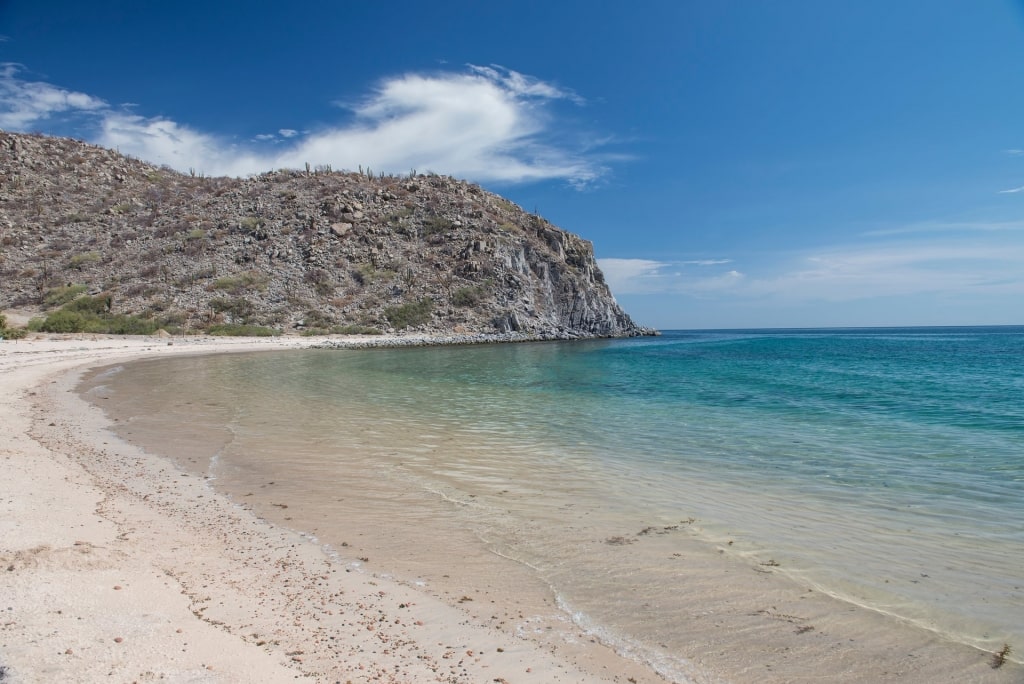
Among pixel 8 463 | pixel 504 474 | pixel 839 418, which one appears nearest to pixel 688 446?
pixel 504 474

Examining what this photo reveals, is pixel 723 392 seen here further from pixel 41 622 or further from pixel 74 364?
pixel 74 364

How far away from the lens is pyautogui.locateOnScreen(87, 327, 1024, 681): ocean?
15.0 ft

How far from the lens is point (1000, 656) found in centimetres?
373

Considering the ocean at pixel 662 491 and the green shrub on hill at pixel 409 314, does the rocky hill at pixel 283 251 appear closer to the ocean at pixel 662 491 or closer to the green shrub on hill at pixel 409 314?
the green shrub on hill at pixel 409 314

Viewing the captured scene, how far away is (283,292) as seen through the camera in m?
53.7

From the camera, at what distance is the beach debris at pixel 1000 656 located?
364cm

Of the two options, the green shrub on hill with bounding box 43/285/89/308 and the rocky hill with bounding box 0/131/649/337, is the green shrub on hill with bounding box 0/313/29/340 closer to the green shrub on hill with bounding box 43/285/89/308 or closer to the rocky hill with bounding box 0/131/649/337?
the rocky hill with bounding box 0/131/649/337

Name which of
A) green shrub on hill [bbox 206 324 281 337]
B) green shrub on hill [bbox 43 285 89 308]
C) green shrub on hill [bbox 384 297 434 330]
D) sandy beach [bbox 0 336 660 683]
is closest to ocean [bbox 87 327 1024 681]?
sandy beach [bbox 0 336 660 683]

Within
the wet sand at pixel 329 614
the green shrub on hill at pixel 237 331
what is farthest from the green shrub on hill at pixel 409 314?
the wet sand at pixel 329 614

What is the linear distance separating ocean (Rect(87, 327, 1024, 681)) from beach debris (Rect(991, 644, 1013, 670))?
0.06 meters

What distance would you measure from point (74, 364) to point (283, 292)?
30465 mm

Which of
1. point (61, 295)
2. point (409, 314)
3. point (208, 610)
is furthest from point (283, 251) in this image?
point (208, 610)

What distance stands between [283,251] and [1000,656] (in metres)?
63.2

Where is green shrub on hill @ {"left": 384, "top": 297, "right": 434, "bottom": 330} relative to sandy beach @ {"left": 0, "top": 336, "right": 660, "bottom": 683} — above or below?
above
